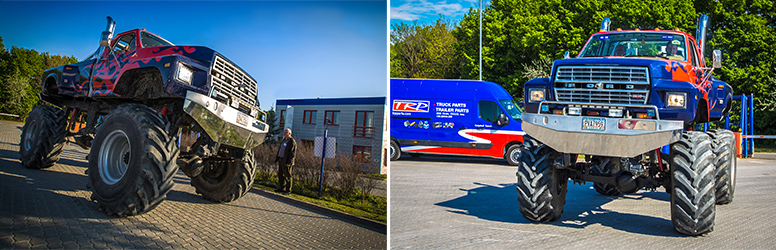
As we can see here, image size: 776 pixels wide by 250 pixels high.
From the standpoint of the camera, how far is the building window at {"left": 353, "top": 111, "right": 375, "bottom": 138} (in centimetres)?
348

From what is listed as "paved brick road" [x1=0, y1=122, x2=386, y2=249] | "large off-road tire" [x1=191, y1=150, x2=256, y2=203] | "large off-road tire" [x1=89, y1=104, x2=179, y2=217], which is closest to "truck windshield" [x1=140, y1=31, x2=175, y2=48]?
"large off-road tire" [x1=89, y1=104, x2=179, y2=217]

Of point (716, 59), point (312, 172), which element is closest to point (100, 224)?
point (312, 172)

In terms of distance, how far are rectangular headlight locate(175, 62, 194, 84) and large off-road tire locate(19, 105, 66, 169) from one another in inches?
31.8

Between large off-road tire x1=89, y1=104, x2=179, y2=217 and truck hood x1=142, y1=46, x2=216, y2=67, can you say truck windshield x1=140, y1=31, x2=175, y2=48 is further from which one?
large off-road tire x1=89, y1=104, x2=179, y2=217

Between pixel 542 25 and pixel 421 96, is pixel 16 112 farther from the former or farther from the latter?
pixel 542 25

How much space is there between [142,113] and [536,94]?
447 cm

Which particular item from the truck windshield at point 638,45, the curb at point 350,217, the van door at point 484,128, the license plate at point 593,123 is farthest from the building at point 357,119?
the van door at point 484,128

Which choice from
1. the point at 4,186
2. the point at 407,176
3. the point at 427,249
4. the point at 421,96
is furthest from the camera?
the point at 421,96

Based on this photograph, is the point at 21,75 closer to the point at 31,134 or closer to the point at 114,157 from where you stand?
the point at 31,134

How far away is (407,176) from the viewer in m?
10.0

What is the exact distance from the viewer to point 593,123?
203 inches

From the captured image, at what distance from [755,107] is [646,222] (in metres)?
26.7

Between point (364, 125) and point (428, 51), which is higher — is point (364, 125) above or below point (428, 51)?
below

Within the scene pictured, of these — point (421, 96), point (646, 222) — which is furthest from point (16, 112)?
point (421, 96)
